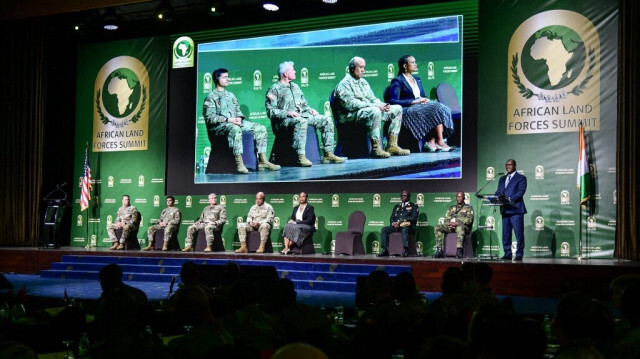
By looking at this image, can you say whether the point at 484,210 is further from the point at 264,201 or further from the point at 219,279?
the point at 219,279

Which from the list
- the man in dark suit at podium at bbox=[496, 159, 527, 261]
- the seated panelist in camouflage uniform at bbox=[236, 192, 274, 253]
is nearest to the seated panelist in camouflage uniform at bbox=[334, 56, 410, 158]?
the seated panelist in camouflage uniform at bbox=[236, 192, 274, 253]

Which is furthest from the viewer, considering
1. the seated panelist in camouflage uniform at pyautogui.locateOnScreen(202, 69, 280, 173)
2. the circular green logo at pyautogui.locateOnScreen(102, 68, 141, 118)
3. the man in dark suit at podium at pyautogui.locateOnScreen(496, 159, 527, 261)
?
the circular green logo at pyautogui.locateOnScreen(102, 68, 141, 118)

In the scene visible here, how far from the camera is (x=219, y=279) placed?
24.8ft

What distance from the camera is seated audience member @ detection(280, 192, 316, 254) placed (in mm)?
11398

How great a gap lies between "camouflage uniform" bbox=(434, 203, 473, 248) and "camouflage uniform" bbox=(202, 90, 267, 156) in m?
3.87

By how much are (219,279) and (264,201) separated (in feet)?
15.9

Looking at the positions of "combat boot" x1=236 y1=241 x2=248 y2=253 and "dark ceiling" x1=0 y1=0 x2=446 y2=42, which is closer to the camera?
"dark ceiling" x1=0 y1=0 x2=446 y2=42

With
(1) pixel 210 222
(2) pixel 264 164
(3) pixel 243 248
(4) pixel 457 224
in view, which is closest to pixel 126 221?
(1) pixel 210 222

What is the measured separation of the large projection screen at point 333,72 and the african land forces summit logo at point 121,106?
155 cm

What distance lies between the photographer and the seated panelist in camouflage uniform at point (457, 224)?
1055 centimetres

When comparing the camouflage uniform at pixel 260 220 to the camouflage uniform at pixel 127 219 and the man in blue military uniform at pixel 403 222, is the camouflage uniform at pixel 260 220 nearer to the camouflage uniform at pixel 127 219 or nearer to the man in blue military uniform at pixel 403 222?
the man in blue military uniform at pixel 403 222

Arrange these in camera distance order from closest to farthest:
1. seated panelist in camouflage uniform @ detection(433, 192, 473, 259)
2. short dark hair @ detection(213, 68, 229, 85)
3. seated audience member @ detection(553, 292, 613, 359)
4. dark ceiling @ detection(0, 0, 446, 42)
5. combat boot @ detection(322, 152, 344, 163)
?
1. seated audience member @ detection(553, 292, 613, 359)
2. seated panelist in camouflage uniform @ detection(433, 192, 473, 259)
3. dark ceiling @ detection(0, 0, 446, 42)
4. combat boot @ detection(322, 152, 344, 163)
5. short dark hair @ detection(213, 68, 229, 85)

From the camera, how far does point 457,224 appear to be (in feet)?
34.8

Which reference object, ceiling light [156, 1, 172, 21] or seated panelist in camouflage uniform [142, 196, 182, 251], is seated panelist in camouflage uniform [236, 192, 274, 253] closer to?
seated panelist in camouflage uniform [142, 196, 182, 251]
